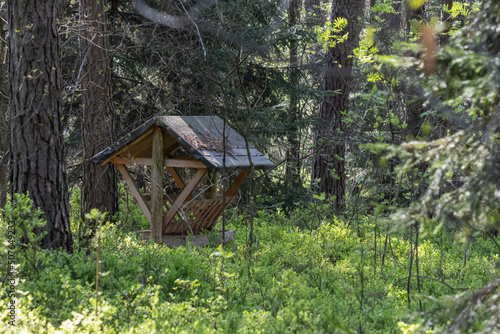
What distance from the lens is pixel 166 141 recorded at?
8.88m

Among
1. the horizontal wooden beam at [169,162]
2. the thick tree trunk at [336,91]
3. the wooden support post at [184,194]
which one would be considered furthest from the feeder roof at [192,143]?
the thick tree trunk at [336,91]

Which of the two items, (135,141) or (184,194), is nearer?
(184,194)

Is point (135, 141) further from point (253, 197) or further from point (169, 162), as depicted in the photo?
point (253, 197)

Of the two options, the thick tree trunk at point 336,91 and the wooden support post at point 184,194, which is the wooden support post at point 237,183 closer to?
the wooden support post at point 184,194

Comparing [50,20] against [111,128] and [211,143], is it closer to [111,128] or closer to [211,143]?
[211,143]

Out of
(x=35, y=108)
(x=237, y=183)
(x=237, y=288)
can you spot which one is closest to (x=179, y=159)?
(x=237, y=183)

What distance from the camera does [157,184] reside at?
8.02m

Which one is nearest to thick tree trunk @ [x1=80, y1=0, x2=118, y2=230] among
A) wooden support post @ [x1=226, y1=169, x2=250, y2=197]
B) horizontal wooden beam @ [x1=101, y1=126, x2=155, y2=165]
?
horizontal wooden beam @ [x1=101, y1=126, x2=155, y2=165]

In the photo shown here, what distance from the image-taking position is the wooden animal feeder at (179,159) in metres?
7.71

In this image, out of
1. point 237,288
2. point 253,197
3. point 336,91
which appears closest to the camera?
point 237,288

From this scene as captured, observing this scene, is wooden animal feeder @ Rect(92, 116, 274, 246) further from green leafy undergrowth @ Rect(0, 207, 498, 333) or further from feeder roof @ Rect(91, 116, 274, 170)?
green leafy undergrowth @ Rect(0, 207, 498, 333)

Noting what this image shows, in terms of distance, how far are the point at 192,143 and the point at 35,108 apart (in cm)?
247

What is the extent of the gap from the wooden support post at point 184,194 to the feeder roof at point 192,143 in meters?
0.41

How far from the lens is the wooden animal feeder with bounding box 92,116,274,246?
7.71m
